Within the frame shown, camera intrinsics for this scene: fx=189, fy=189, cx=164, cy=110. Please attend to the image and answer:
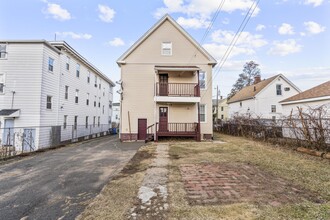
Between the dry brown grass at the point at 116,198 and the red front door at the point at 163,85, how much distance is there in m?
10.3

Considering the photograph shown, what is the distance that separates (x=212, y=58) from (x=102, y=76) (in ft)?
60.7

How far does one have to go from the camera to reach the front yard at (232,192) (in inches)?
136

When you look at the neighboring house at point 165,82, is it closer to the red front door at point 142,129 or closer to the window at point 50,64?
the red front door at point 142,129

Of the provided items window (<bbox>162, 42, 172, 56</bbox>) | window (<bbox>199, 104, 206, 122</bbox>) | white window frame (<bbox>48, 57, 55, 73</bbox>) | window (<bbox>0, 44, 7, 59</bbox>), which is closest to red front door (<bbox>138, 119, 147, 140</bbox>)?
window (<bbox>199, 104, 206, 122</bbox>)

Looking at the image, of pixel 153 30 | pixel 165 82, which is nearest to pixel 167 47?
pixel 153 30

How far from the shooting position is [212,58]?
16.5m

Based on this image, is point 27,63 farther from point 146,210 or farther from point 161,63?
point 146,210

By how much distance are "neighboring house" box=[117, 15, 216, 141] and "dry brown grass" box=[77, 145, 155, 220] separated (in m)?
9.54

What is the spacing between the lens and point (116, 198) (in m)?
4.16

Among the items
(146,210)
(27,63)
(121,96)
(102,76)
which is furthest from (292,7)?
(102,76)

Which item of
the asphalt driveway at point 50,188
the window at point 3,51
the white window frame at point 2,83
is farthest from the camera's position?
the window at point 3,51

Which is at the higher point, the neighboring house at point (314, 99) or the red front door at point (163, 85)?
the red front door at point (163, 85)

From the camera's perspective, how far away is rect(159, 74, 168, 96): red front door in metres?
15.8

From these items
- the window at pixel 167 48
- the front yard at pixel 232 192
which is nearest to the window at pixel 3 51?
the window at pixel 167 48
